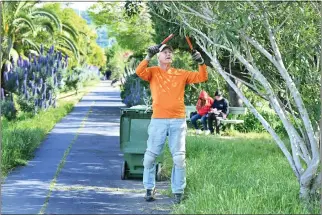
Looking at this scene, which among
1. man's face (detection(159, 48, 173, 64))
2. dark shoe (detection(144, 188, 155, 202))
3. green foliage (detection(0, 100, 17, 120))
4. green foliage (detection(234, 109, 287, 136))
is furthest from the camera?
green foliage (detection(0, 100, 17, 120))

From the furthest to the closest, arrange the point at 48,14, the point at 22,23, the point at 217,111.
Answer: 1. the point at 48,14
2. the point at 22,23
3. the point at 217,111

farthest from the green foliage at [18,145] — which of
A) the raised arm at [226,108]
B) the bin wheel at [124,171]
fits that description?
the raised arm at [226,108]

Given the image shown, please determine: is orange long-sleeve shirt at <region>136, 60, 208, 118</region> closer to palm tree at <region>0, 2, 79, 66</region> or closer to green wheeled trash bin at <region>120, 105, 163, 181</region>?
green wheeled trash bin at <region>120, 105, 163, 181</region>

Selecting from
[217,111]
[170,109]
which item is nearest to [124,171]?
[170,109]

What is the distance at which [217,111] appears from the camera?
1609 cm

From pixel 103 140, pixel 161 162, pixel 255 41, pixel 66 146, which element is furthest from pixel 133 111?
pixel 103 140

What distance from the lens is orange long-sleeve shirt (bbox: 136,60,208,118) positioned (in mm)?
7395

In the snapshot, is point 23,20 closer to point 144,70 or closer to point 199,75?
point 144,70

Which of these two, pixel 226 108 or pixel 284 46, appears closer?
pixel 284 46

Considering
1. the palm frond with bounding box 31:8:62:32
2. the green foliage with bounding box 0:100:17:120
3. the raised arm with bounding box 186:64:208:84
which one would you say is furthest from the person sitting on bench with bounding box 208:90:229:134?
the palm frond with bounding box 31:8:62:32

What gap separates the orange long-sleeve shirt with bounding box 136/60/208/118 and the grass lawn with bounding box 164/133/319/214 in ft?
2.86

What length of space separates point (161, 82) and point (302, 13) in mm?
1704

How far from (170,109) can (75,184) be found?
210 centimetres

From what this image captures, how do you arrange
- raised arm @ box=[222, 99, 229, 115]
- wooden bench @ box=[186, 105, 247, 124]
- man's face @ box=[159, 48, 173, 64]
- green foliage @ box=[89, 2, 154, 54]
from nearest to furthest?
man's face @ box=[159, 48, 173, 64] → wooden bench @ box=[186, 105, 247, 124] → raised arm @ box=[222, 99, 229, 115] → green foliage @ box=[89, 2, 154, 54]
